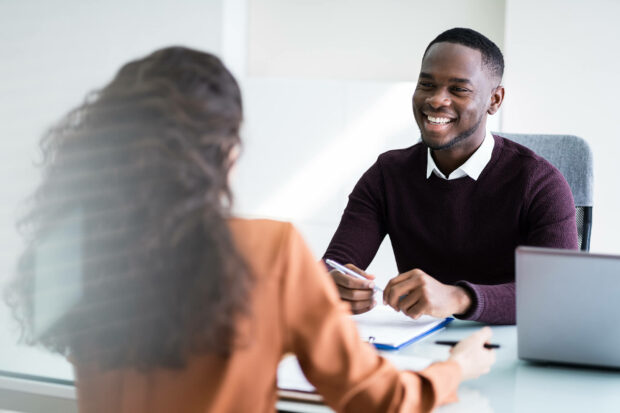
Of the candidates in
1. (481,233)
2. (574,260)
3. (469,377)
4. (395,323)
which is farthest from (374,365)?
(481,233)

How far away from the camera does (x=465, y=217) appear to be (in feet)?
5.77

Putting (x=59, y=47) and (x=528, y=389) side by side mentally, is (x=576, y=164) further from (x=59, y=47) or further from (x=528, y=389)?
(x=59, y=47)

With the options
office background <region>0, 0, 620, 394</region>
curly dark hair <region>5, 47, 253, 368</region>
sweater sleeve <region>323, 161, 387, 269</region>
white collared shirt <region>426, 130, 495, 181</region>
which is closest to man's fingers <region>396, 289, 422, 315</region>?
sweater sleeve <region>323, 161, 387, 269</region>

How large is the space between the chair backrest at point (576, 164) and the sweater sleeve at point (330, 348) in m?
1.24

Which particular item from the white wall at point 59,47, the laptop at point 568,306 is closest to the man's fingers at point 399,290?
the laptop at point 568,306

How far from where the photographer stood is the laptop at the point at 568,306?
104 cm

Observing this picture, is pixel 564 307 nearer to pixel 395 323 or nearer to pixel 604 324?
pixel 604 324

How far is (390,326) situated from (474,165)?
1.96 ft

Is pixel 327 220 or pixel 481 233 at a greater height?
pixel 481 233

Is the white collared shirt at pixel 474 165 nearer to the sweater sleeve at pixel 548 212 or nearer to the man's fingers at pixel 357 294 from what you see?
the sweater sleeve at pixel 548 212

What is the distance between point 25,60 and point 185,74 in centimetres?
364

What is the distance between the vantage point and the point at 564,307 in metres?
1.09

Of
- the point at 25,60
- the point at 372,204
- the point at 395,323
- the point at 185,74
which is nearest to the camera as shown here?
the point at 185,74

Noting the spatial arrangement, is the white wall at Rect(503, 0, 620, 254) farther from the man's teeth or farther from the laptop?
the laptop
